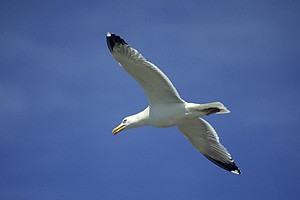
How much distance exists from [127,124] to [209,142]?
80.0 inches

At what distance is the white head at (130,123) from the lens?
12.4 meters

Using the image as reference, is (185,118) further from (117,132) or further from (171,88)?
(117,132)

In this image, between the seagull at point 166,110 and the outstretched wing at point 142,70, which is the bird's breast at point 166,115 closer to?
the seagull at point 166,110

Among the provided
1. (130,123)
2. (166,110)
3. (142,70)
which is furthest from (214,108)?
(130,123)

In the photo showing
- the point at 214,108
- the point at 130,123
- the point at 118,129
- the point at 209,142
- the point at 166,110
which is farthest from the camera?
the point at 209,142

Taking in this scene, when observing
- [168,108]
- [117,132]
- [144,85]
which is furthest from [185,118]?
[117,132]

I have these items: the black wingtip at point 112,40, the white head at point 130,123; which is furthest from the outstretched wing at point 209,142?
the black wingtip at point 112,40

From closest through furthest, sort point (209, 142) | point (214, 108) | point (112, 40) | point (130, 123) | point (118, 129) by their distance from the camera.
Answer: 1. point (112, 40)
2. point (214, 108)
3. point (130, 123)
4. point (118, 129)
5. point (209, 142)

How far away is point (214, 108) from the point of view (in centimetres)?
1150

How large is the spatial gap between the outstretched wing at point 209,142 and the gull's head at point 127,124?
1.15 meters

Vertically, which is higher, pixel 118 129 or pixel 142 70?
pixel 142 70

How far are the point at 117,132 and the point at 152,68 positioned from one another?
2409 millimetres

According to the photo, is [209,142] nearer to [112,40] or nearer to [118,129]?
[118,129]

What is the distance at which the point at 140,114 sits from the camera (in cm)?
1235
